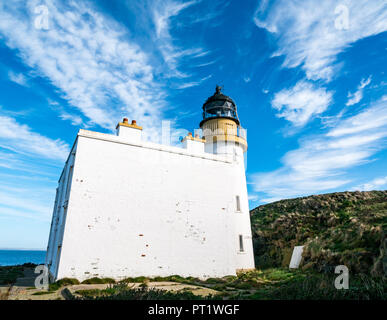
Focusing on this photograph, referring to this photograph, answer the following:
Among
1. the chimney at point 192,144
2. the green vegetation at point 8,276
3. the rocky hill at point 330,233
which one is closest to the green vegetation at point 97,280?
the green vegetation at point 8,276

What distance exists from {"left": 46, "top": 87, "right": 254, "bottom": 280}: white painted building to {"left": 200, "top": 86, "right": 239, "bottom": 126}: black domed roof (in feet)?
12.4

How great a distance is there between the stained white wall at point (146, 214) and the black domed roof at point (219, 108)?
4425 mm

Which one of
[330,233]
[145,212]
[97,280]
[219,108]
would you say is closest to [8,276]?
[97,280]

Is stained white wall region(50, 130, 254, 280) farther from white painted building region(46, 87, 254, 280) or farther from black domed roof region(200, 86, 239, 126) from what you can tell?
black domed roof region(200, 86, 239, 126)

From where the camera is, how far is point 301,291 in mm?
6906

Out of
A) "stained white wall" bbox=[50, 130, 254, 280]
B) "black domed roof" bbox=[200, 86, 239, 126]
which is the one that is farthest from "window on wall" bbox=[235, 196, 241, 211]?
"black domed roof" bbox=[200, 86, 239, 126]

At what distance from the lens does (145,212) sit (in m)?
12.0

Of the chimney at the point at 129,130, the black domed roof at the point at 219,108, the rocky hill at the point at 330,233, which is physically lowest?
the rocky hill at the point at 330,233

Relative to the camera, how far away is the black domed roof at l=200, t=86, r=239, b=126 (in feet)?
59.2

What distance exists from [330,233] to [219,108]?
11357 mm

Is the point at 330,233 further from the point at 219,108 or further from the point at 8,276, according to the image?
the point at 8,276

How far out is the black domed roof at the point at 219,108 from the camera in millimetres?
18047

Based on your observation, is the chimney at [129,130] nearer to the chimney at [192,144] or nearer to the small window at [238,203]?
the chimney at [192,144]
